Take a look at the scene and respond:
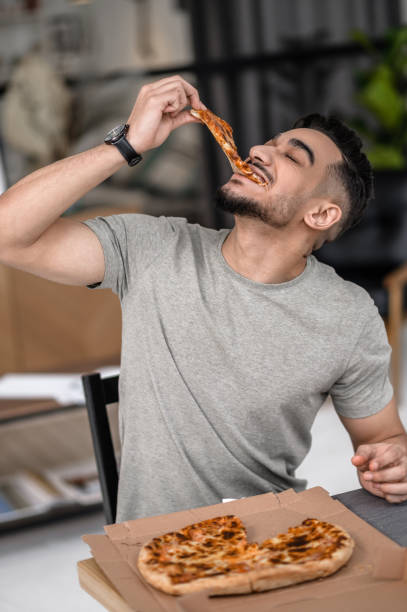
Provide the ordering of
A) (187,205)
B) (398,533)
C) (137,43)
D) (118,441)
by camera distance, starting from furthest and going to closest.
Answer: (187,205) < (137,43) < (118,441) < (398,533)

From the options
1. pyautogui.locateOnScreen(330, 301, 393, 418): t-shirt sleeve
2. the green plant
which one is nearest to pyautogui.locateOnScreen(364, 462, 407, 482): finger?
pyautogui.locateOnScreen(330, 301, 393, 418): t-shirt sleeve

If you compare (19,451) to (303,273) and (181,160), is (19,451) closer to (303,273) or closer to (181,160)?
(303,273)

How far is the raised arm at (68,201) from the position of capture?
1.41m

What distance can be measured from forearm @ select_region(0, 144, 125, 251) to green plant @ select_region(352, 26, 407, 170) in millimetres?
3556

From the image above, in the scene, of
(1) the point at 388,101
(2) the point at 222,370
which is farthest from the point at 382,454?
(1) the point at 388,101

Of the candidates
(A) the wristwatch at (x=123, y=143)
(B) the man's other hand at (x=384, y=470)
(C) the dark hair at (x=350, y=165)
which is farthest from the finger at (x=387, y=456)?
(A) the wristwatch at (x=123, y=143)

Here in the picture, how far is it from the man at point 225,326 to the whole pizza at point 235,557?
1.31ft

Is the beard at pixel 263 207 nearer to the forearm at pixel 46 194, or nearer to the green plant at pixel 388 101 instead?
the forearm at pixel 46 194

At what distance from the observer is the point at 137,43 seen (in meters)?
4.89

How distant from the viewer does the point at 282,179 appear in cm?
154

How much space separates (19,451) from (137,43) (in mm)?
2923

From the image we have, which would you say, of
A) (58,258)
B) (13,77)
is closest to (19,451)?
(58,258)

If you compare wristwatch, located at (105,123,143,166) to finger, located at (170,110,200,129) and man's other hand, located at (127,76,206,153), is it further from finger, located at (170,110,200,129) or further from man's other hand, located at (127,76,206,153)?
finger, located at (170,110,200,129)

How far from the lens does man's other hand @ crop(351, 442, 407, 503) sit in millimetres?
1248
